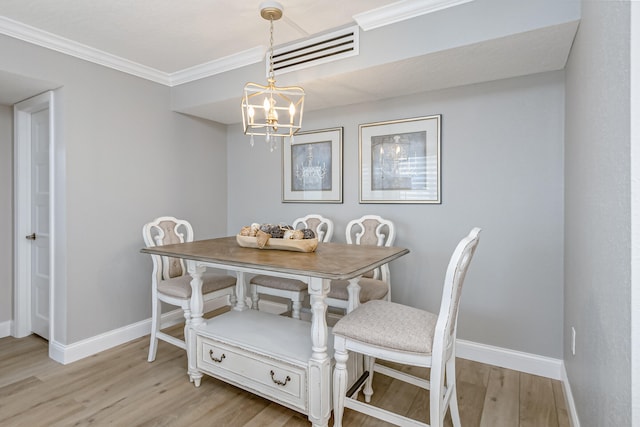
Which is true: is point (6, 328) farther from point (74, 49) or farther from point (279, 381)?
point (279, 381)

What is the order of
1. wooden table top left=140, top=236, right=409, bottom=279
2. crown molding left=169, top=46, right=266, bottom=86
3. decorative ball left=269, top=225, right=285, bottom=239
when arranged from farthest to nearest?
1. crown molding left=169, top=46, right=266, bottom=86
2. decorative ball left=269, top=225, right=285, bottom=239
3. wooden table top left=140, top=236, right=409, bottom=279

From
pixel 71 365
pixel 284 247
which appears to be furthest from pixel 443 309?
pixel 71 365

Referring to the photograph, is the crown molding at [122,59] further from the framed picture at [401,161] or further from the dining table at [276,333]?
the dining table at [276,333]

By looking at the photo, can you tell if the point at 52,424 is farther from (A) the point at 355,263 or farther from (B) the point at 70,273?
(A) the point at 355,263

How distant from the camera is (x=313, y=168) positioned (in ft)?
11.3

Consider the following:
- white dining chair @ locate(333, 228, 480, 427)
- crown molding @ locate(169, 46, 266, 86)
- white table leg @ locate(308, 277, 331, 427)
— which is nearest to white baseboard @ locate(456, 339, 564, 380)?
white dining chair @ locate(333, 228, 480, 427)

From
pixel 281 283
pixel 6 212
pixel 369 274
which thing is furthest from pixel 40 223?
pixel 369 274

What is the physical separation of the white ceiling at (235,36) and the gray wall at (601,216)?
0.39 metres

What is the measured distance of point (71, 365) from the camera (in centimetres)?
263

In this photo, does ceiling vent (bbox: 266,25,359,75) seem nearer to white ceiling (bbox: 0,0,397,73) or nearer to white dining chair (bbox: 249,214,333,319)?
white ceiling (bbox: 0,0,397,73)

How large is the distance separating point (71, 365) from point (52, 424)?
0.80m

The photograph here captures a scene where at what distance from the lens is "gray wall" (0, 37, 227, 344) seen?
8.80 feet

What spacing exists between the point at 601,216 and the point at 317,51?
6.64 feet

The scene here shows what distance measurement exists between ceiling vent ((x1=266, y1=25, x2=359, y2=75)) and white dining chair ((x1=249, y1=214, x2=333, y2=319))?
130 cm
